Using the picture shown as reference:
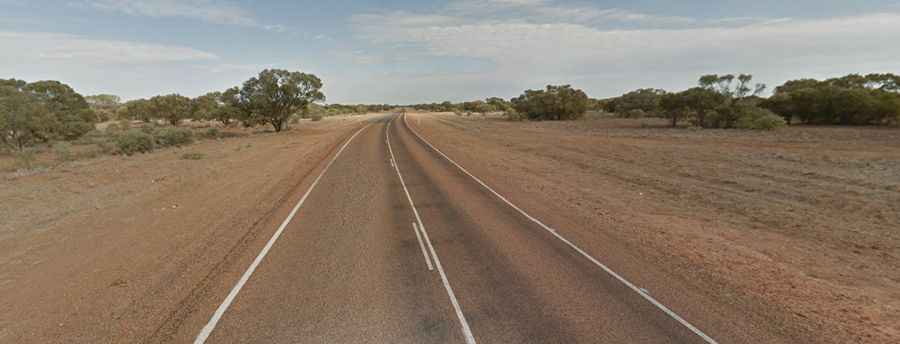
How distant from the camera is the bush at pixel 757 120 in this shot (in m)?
35.9

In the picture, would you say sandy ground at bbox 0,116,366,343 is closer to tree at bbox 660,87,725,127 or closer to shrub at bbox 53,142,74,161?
shrub at bbox 53,142,74,161

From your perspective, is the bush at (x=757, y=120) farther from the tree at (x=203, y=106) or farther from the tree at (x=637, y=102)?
the tree at (x=203, y=106)

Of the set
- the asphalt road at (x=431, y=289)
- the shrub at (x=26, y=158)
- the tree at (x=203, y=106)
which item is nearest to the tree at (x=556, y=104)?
the tree at (x=203, y=106)

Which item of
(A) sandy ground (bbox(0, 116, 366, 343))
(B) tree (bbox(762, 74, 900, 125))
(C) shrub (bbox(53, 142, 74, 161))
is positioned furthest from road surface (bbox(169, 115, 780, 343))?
(B) tree (bbox(762, 74, 900, 125))

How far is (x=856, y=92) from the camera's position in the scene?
37.5 meters

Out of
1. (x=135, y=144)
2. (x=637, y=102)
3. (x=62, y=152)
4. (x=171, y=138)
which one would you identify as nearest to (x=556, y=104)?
(x=637, y=102)

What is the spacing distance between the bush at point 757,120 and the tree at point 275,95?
45352 mm

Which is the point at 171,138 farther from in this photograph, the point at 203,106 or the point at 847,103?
the point at 847,103

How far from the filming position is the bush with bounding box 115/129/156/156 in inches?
1093

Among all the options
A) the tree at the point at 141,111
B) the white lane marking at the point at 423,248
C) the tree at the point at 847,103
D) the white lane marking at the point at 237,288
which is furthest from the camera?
the tree at the point at 141,111

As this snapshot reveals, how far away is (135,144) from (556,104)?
60.3 meters

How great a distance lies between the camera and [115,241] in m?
8.91

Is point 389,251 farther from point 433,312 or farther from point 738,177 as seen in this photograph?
point 738,177

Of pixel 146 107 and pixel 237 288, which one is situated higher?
pixel 146 107
